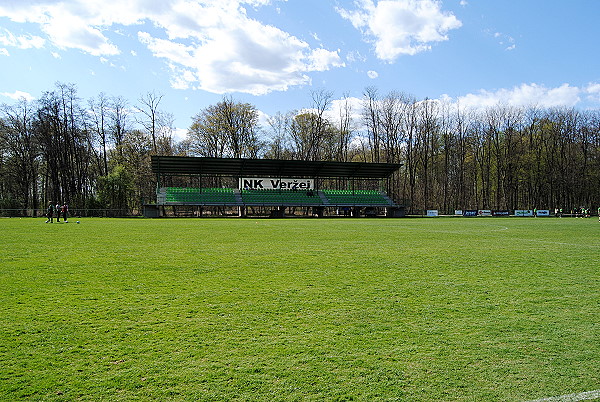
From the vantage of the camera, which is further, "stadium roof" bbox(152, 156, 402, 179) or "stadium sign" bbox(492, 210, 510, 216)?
"stadium sign" bbox(492, 210, 510, 216)

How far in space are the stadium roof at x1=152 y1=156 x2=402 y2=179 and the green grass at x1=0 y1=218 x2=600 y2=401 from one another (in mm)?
36908

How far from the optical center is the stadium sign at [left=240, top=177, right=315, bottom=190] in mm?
49219

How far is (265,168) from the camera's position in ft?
160

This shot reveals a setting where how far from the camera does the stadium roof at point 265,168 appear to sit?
44781mm

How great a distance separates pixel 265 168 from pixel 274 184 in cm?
261


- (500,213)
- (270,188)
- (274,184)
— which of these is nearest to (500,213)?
(500,213)

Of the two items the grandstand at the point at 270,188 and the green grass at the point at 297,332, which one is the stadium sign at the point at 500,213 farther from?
the green grass at the point at 297,332

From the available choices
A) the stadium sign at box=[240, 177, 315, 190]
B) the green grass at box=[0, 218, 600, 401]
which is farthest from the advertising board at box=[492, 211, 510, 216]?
the green grass at box=[0, 218, 600, 401]

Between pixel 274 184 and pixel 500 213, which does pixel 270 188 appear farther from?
pixel 500 213

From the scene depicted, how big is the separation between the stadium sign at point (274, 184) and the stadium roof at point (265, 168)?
3.22 ft

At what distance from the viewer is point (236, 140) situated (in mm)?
58531

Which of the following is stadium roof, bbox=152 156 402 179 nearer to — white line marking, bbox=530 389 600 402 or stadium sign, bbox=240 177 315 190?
stadium sign, bbox=240 177 315 190

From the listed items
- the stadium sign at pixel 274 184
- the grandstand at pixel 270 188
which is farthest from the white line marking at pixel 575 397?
the stadium sign at pixel 274 184

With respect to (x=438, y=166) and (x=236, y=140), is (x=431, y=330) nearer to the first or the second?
(x=236, y=140)
